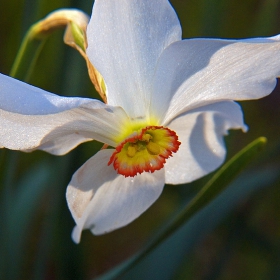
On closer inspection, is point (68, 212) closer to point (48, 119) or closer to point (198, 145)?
point (198, 145)

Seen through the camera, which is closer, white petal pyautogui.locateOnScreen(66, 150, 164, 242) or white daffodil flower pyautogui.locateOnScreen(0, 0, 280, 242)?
white daffodil flower pyautogui.locateOnScreen(0, 0, 280, 242)

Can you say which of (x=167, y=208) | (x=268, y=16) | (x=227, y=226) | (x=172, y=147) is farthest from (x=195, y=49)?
(x=167, y=208)

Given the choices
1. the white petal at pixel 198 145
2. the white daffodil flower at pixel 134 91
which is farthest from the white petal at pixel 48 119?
the white petal at pixel 198 145

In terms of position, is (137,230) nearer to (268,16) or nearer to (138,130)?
(268,16)

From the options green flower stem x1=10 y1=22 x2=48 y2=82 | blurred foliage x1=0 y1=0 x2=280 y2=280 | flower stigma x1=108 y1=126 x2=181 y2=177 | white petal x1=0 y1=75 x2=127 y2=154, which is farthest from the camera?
blurred foliage x1=0 y1=0 x2=280 y2=280

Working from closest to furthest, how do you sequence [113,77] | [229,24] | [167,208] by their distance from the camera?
[113,77] < [167,208] < [229,24]

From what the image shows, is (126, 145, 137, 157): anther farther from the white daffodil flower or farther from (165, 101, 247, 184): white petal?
(165, 101, 247, 184): white petal

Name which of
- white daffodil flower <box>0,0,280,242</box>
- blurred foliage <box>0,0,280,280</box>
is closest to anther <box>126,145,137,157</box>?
white daffodil flower <box>0,0,280,242</box>

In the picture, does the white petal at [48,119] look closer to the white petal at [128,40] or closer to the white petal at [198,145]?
the white petal at [128,40]
